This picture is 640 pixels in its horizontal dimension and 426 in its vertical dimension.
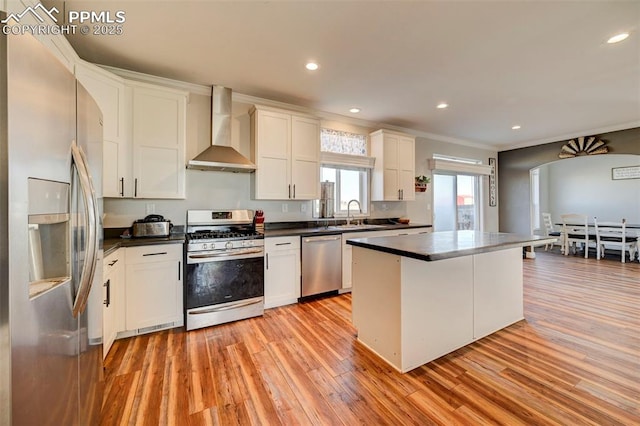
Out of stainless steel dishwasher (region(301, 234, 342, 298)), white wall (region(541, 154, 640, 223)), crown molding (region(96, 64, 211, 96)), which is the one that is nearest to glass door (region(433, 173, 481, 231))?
stainless steel dishwasher (region(301, 234, 342, 298))

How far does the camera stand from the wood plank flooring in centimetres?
161

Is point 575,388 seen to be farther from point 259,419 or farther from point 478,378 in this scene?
point 259,419

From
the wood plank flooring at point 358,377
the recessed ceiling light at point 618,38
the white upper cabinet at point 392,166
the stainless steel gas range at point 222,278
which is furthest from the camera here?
the white upper cabinet at point 392,166

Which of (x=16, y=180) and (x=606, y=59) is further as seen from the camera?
(x=606, y=59)

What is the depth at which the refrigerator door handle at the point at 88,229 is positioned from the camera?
1064 mm

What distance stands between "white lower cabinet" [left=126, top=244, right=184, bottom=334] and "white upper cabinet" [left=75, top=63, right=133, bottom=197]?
2.30 ft

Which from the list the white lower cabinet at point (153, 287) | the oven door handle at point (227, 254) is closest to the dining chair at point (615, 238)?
the oven door handle at point (227, 254)

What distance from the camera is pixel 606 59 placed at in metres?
2.74

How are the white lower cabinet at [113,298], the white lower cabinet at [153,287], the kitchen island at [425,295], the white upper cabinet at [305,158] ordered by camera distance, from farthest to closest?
1. the white upper cabinet at [305,158]
2. the white lower cabinet at [153,287]
3. the white lower cabinet at [113,298]
4. the kitchen island at [425,295]

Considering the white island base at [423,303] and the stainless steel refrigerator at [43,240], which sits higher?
the stainless steel refrigerator at [43,240]

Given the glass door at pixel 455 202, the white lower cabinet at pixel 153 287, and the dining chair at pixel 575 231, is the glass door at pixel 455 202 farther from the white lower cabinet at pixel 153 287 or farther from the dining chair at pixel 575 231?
the white lower cabinet at pixel 153 287

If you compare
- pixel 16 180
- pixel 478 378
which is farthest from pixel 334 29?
pixel 478 378

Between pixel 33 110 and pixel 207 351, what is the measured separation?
211 centimetres

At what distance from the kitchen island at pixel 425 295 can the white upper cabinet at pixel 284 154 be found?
1.58m
